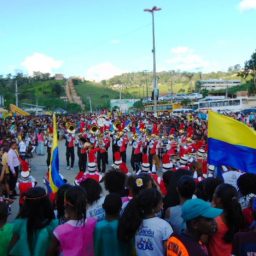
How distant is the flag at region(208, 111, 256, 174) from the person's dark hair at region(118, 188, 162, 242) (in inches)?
93.6

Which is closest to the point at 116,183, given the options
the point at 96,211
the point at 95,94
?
the point at 96,211

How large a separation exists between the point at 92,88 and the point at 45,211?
135 m

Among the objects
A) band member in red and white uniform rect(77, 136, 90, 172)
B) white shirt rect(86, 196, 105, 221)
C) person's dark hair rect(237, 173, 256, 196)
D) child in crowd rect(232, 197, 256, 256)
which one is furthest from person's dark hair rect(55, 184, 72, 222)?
band member in red and white uniform rect(77, 136, 90, 172)

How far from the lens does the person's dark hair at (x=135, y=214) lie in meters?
3.40

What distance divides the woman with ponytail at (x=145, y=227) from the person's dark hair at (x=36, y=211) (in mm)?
629

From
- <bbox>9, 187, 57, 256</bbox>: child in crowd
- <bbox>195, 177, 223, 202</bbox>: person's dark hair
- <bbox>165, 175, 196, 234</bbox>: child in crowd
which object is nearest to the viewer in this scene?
<bbox>9, 187, 57, 256</bbox>: child in crowd

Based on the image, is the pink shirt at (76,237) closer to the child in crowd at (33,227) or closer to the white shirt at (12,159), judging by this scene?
the child in crowd at (33,227)

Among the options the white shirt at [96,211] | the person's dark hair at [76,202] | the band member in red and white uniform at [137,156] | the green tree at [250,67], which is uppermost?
the green tree at [250,67]

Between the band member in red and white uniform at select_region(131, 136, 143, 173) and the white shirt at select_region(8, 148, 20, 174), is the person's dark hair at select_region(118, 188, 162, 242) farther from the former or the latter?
the band member in red and white uniform at select_region(131, 136, 143, 173)

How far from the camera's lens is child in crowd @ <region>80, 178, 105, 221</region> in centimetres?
413

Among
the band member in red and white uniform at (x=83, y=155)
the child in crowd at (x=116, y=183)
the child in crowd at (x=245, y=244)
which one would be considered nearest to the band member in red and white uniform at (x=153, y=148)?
the band member in red and white uniform at (x=83, y=155)

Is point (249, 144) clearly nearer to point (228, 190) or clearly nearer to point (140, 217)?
point (228, 190)

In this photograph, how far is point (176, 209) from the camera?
13.1 ft

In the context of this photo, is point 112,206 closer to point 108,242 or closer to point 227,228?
point 108,242
